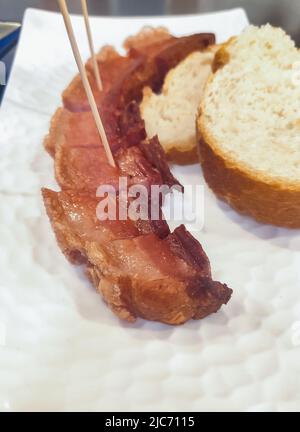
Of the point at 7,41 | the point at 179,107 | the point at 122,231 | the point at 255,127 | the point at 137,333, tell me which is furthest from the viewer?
the point at 7,41

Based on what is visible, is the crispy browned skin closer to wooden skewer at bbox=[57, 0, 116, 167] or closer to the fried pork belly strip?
the fried pork belly strip

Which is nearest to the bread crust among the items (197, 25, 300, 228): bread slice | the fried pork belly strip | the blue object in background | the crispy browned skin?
(197, 25, 300, 228): bread slice

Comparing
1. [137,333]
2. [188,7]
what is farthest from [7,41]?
[137,333]

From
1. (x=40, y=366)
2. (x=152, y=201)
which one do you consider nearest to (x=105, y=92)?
(x=152, y=201)

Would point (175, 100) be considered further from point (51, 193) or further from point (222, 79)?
point (51, 193)

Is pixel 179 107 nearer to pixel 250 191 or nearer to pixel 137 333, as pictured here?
pixel 250 191

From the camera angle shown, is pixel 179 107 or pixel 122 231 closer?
pixel 122 231

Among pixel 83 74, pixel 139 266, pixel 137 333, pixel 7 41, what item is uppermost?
pixel 7 41
